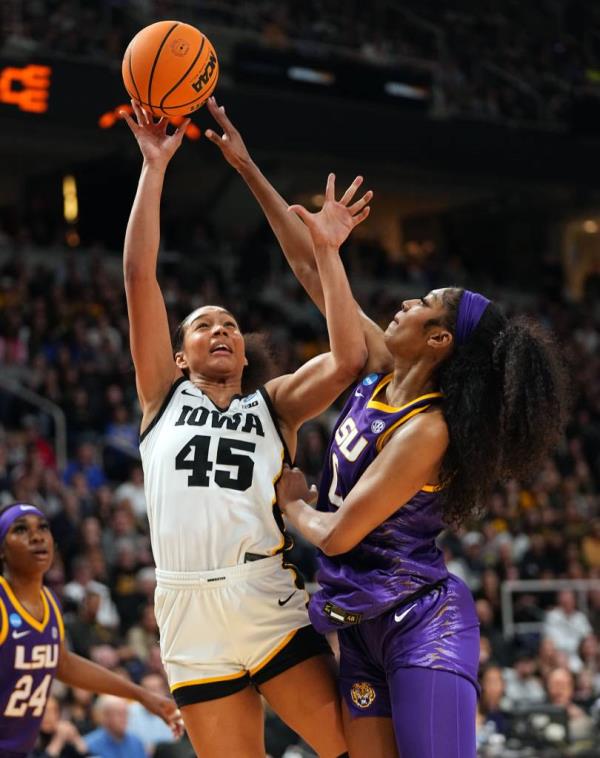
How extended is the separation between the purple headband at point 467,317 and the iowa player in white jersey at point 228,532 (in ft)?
1.17

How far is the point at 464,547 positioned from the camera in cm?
1382

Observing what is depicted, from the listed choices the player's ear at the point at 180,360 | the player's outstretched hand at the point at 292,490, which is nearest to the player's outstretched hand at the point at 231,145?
the player's ear at the point at 180,360

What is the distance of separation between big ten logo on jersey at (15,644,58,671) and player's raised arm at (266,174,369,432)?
1998 mm

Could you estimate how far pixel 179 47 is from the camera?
16.0 ft

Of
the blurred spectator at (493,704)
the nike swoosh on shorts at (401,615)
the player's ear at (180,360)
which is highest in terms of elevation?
the player's ear at (180,360)

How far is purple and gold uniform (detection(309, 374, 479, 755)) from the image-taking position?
4.17 metres

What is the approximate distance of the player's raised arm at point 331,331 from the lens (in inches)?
171

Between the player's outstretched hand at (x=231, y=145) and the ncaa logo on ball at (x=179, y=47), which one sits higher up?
→ the ncaa logo on ball at (x=179, y=47)

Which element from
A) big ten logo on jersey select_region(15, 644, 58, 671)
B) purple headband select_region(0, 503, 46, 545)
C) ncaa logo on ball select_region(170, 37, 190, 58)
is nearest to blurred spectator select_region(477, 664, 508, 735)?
big ten logo on jersey select_region(15, 644, 58, 671)

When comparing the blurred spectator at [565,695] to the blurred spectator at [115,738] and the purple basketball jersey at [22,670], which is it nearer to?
the blurred spectator at [115,738]

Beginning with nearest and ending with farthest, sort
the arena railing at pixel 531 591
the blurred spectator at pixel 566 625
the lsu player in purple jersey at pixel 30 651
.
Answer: the lsu player in purple jersey at pixel 30 651
the blurred spectator at pixel 566 625
the arena railing at pixel 531 591

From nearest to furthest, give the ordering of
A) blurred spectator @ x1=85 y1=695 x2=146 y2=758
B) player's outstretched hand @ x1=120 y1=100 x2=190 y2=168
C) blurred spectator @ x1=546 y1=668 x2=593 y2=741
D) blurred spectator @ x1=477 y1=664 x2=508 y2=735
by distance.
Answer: player's outstretched hand @ x1=120 y1=100 x2=190 y2=168
blurred spectator @ x1=85 y1=695 x2=146 y2=758
blurred spectator @ x1=477 y1=664 x2=508 y2=735
blurred spectator @ x1=546 y1=668 x2=593 y2=741

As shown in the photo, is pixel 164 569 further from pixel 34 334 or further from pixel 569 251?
pixel 569 251

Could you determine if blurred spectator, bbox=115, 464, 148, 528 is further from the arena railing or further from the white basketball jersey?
the white basketball jersey
